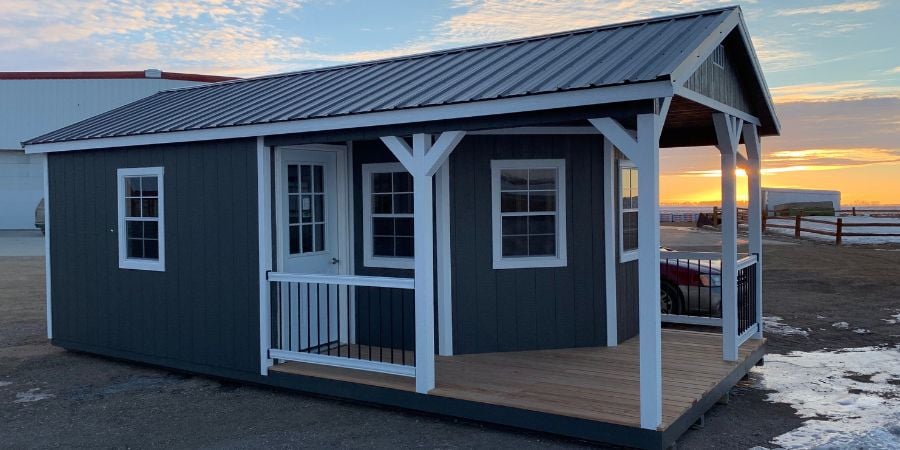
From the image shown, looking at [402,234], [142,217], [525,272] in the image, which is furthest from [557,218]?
[142,217]

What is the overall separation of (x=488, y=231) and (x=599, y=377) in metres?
1.98

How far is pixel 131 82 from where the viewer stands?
29406mm

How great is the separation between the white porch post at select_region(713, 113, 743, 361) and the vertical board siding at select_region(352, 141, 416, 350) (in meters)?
3.09

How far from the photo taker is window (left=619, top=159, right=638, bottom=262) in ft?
27.4

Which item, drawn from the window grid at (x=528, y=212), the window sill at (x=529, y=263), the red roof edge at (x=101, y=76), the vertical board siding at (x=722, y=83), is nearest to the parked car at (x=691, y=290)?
the window sill at (x=529, y=263)

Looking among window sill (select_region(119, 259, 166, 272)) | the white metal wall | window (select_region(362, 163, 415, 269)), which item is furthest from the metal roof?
the white metal wall

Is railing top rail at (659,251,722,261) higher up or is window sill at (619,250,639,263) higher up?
window sill at (619,250,639,263)

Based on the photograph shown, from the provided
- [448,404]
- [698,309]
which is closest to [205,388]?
[448,404]

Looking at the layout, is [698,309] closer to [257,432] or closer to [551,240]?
[551,240]

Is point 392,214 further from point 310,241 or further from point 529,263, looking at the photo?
point 529,263

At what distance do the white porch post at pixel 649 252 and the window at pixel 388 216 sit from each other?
3187 millimetres

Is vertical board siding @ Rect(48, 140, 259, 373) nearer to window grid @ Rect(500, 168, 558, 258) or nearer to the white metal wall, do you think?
window grid @ Rect(500, 168, 558, 258)

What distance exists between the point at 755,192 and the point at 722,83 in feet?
6.18

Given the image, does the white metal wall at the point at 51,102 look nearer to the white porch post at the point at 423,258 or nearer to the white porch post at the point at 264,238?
the white porch post at the point at 264,238
